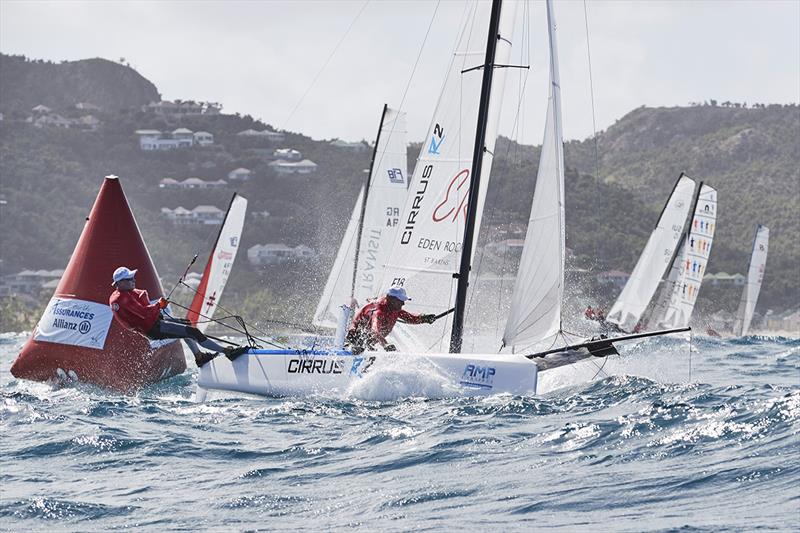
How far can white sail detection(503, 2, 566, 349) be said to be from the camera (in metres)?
12.3

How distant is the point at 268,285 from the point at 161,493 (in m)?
54.2

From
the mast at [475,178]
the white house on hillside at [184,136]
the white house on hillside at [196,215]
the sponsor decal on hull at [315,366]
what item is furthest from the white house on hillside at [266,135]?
the sponsor decal on hull at [315,366]

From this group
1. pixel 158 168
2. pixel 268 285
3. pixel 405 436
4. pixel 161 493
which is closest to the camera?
pixel 161 493

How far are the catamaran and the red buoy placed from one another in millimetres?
1411

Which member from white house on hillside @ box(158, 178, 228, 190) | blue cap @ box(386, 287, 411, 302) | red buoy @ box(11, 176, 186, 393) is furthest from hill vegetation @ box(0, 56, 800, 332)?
blue cap @ box(386, 287, 411, 302)

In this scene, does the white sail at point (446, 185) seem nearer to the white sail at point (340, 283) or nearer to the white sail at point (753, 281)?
the white sail at point (340, 283)

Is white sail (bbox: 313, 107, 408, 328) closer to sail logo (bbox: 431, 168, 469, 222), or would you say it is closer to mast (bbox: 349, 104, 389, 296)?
mast (bbox: 349, 104, 389, 296)

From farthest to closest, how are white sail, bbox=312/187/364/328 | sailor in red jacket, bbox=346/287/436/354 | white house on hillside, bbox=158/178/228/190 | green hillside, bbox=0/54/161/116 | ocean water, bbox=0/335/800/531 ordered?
1. green hillside, bbox=0/54/161/116
2. white house on hillside, bbox=158/178/228/190
3. white sail, bbox=312/187/364/328
4. sailor in red jacket, bbox=346/287/436/354
5. ocean water, bbox=0/335/800/531

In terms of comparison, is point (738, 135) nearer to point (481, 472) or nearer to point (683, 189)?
point (683, 189)

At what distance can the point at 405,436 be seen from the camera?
9.14m

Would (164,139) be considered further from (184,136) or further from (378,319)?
(378,319)

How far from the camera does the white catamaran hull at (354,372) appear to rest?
1084 cm

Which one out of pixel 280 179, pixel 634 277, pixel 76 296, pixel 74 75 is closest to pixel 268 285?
pixel 280 179

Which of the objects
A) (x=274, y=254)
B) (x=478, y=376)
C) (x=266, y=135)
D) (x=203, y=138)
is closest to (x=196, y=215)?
(x=274, y=254)
